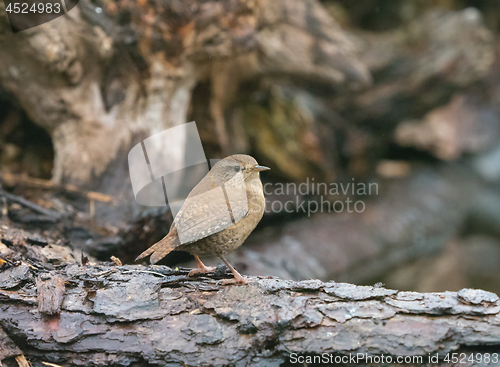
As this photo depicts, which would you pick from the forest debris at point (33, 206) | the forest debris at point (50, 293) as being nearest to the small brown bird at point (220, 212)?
the forest debris at point (50, 293)

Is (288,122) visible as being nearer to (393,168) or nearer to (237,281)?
(393,168)

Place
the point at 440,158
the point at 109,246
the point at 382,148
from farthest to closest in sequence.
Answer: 1. the point at 440,158
2. the point at 382,148
3. the point at 109,246

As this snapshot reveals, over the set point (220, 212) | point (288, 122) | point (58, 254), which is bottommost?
point (58, 254)

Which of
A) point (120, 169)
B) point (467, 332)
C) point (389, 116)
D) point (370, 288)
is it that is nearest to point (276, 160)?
point (389, 116)

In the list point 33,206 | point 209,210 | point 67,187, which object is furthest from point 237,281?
point 67,187

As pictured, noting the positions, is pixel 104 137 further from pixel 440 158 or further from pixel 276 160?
pixel 440 158
